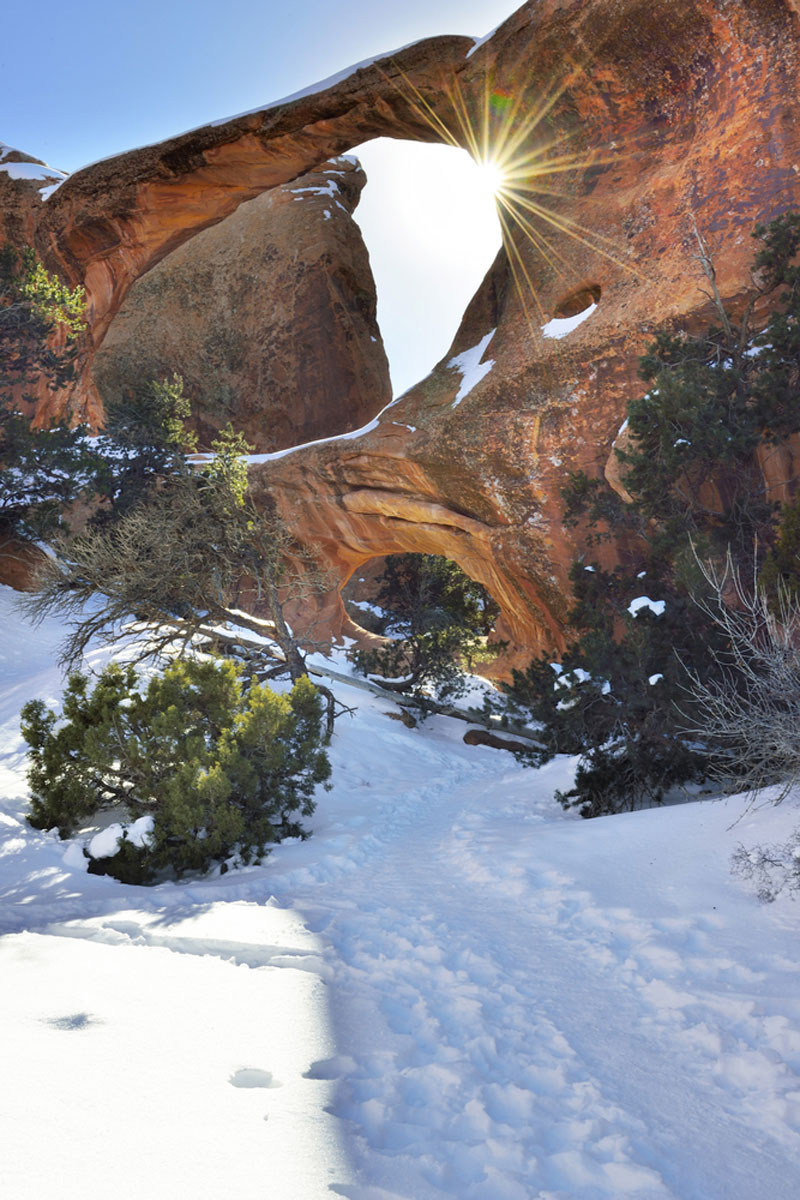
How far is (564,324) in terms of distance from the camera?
15523 millimetres

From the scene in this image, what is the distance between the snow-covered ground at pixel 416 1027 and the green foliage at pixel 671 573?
7.83 ft

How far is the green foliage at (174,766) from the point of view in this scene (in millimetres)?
6223

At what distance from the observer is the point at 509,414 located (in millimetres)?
15953

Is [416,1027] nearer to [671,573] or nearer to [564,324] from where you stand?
[671,573]

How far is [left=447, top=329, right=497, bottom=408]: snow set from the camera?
55.4 feet

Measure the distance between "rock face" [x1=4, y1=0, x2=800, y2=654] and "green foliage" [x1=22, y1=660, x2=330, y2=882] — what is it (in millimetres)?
10194

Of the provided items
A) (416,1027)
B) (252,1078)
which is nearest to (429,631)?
(416,1027)

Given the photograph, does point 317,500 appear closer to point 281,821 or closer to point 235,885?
point 281,821

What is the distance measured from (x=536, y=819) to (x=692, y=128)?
1444 cm

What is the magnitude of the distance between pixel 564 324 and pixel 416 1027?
15323 millimetres

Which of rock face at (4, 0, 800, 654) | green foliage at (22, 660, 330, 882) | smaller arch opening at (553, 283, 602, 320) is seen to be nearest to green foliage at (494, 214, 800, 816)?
green foliage at (22, 660, 330, 882)

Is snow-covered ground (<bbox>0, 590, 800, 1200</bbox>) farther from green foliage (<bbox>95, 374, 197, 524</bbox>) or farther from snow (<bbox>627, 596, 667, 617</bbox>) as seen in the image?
green foliage (<bbox>95, 374, 197, 524</bbox>)

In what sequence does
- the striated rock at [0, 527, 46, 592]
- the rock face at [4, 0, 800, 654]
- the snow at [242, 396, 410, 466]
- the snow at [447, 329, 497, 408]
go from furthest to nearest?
1. the striated rock at [0, 527, 46, 592]
2. the snow at [242, 396, 410, 466]
3. the snow at [447, 329, 497, 408]
4. the rock face at [4, 0, 800, 654]

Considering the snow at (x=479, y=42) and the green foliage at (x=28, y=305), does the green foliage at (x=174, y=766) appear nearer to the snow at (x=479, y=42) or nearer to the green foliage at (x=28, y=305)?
the green foliage at (x=28, y=305)
